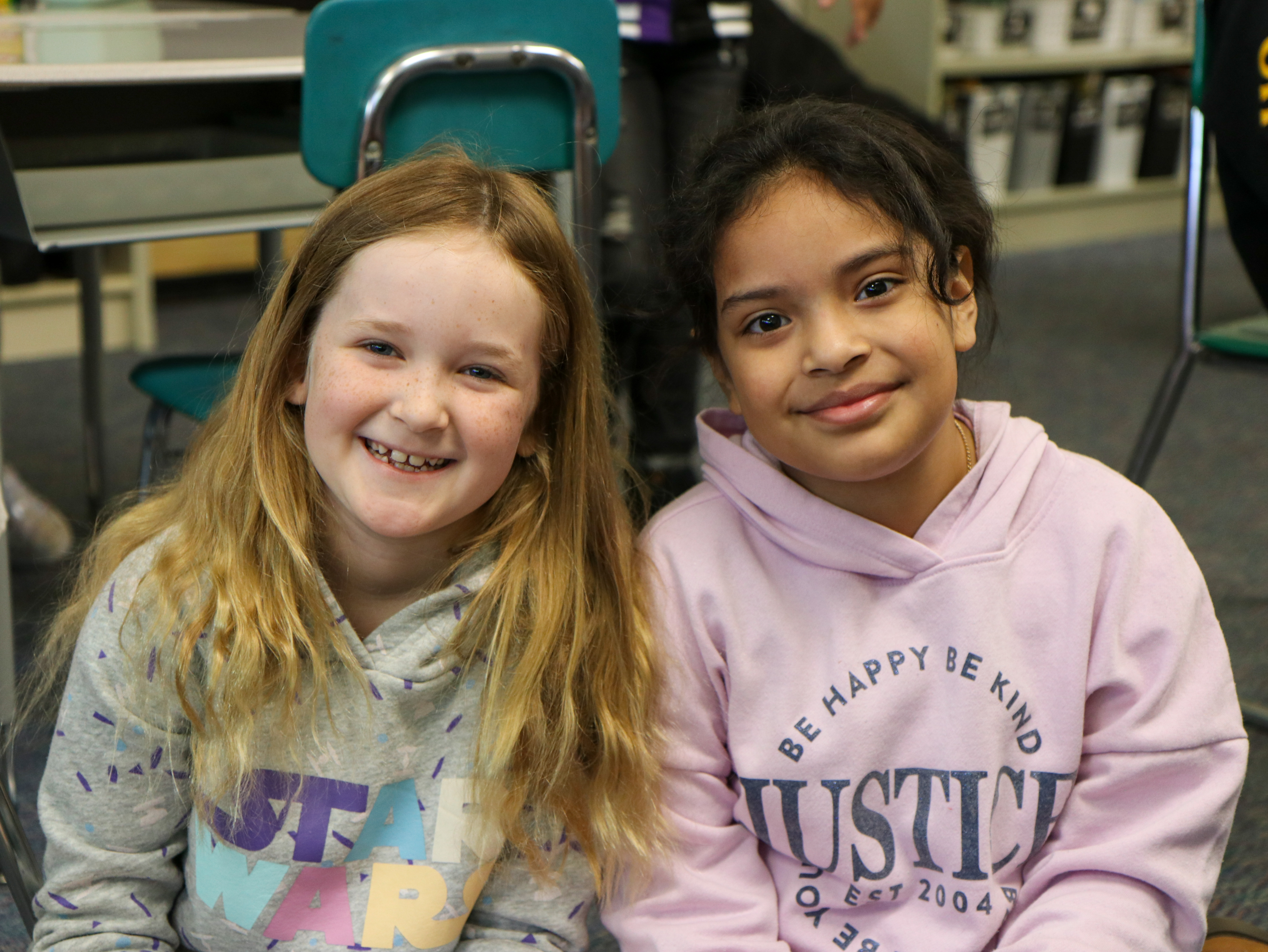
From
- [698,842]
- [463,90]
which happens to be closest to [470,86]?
[463,90]

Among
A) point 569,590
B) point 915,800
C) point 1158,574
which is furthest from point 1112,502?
point 569,590

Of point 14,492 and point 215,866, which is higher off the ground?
point 215,866

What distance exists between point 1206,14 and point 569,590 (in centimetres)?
96

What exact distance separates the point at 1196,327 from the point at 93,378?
1.50 metres

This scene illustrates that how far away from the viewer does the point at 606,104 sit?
53.2 inches

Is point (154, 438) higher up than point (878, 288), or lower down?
lower down

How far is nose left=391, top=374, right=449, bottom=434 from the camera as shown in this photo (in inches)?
32.0

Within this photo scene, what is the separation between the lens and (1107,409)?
8.56ft

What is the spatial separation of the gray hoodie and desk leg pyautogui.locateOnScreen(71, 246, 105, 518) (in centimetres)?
109

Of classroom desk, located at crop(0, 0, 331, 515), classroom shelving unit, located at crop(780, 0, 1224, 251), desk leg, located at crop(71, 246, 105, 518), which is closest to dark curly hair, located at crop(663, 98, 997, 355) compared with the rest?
classroom desk, located at crop(0, 0, 331, 515)

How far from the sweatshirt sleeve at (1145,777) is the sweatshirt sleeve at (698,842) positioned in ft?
0.55

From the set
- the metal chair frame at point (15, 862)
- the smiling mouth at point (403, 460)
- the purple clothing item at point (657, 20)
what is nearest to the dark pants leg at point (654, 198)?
the purple clothing item at point (657, 20)

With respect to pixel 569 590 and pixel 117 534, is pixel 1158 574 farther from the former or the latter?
pixel 117 534

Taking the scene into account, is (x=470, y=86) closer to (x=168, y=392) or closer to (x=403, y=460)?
(x=168, y=392)
